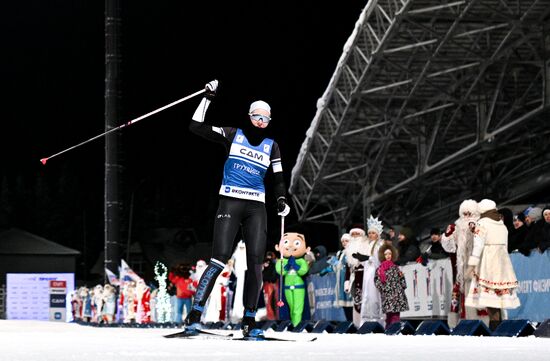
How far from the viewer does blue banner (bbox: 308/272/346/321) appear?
1703cm

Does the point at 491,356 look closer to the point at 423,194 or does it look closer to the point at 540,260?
the point at 540,260

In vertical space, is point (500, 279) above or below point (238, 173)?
below

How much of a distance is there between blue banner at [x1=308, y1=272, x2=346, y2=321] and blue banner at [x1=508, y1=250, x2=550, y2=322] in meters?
4.75

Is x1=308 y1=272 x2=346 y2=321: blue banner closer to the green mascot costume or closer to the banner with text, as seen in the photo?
the green mascot costume

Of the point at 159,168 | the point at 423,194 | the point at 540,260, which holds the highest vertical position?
the point at 159,168

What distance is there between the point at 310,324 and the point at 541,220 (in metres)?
3.84

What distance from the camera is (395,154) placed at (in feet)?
111

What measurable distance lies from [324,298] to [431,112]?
13254 mm

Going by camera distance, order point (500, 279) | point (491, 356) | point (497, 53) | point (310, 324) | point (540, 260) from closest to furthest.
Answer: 1. point (491, 356)
2. point (500, 279)
3. point (540, 260)
4. point (310, 324)
5. point (497, 53)

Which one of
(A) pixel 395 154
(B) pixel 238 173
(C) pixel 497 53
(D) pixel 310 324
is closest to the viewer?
(B) pixel 238 173

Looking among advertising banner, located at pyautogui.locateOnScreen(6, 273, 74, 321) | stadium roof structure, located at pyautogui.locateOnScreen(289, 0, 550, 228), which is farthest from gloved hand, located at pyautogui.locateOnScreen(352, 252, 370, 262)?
advertising banner, located at pyautogui.locateOnScreen(6, 273, 74, 321)

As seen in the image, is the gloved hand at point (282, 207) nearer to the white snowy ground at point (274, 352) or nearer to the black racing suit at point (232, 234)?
the black racing suit at point (232, 234)

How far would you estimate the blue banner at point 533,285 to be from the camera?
1151 centimetres

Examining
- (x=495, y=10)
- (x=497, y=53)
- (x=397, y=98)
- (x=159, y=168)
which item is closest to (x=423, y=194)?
(x=397, y=98)
